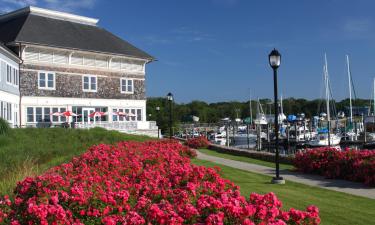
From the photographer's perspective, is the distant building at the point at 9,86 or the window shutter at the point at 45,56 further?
the window shutter at the point at 45,56

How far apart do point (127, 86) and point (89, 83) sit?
4933mm

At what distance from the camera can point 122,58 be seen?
49.2 m

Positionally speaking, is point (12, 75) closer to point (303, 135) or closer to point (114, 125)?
point (114, 125)

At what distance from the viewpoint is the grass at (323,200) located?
30.0ft

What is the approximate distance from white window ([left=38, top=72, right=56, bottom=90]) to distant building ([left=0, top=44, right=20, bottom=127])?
249cm

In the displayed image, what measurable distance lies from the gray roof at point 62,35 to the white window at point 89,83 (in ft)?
9.61

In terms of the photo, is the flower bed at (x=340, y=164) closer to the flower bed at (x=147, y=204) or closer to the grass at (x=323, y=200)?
the grass at (x=323, y=200)

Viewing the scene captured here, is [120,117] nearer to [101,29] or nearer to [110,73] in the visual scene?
[110,73]

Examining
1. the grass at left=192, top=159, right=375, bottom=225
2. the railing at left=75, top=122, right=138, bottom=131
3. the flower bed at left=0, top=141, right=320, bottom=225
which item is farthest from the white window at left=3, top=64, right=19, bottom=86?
the flower bed at left=0, top=141, right=320, bottom=225

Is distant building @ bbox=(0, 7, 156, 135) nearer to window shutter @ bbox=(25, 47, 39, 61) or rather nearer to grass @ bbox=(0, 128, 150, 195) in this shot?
window shutter @ bbox=(25, 47, 39, 61)

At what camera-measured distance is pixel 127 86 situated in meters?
50.2

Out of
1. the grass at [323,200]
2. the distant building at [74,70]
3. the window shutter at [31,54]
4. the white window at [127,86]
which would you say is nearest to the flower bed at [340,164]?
the grass at [323,200]

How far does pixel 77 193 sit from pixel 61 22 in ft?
150

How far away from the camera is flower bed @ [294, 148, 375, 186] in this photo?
1414cm
